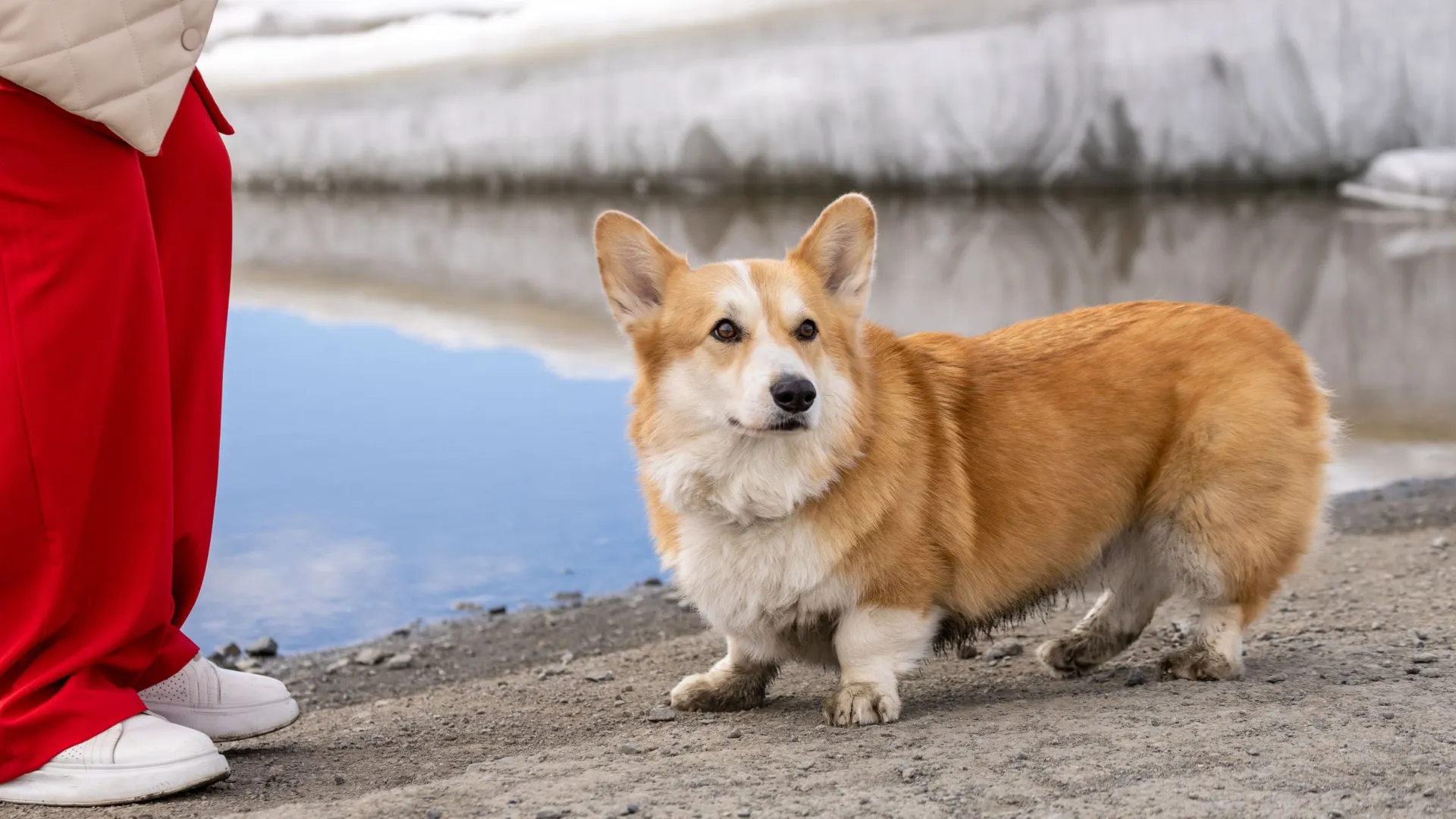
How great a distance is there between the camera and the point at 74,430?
2129 mm

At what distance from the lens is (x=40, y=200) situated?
81.0 inches

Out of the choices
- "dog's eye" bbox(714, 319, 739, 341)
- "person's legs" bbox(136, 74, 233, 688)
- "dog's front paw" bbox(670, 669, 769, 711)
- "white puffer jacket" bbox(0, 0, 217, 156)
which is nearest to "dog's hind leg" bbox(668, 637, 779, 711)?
"dog's front paw" bbox(670, 669, 769, 711)

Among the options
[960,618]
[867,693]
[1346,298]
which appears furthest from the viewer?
[1346,298]

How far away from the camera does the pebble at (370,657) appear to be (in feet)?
12.1

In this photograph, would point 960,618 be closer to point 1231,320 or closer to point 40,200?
point 1231,320

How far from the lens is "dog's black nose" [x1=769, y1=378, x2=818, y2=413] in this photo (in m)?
2.42

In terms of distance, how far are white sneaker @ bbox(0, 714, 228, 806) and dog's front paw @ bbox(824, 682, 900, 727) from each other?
1.11 meters

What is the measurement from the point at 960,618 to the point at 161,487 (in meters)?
1.49

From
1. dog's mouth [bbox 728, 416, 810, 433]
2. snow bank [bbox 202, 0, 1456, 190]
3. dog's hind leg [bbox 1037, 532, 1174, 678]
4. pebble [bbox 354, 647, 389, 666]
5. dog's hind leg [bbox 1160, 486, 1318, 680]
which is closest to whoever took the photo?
dog's mouth [bbox 728, 416, 810, 433]

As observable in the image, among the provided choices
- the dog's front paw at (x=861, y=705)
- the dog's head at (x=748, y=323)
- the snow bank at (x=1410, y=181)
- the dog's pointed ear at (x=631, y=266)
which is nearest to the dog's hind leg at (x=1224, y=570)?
the dog's front paw at (x=861, y=705)

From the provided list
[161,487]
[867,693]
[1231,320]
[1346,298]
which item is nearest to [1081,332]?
[1231,320]

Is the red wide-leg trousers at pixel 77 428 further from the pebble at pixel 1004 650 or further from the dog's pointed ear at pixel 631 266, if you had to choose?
the pebble at pixel 1004 650

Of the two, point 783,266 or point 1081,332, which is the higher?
point 783,266

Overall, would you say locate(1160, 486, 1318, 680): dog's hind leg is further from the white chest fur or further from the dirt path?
the white chest fur
